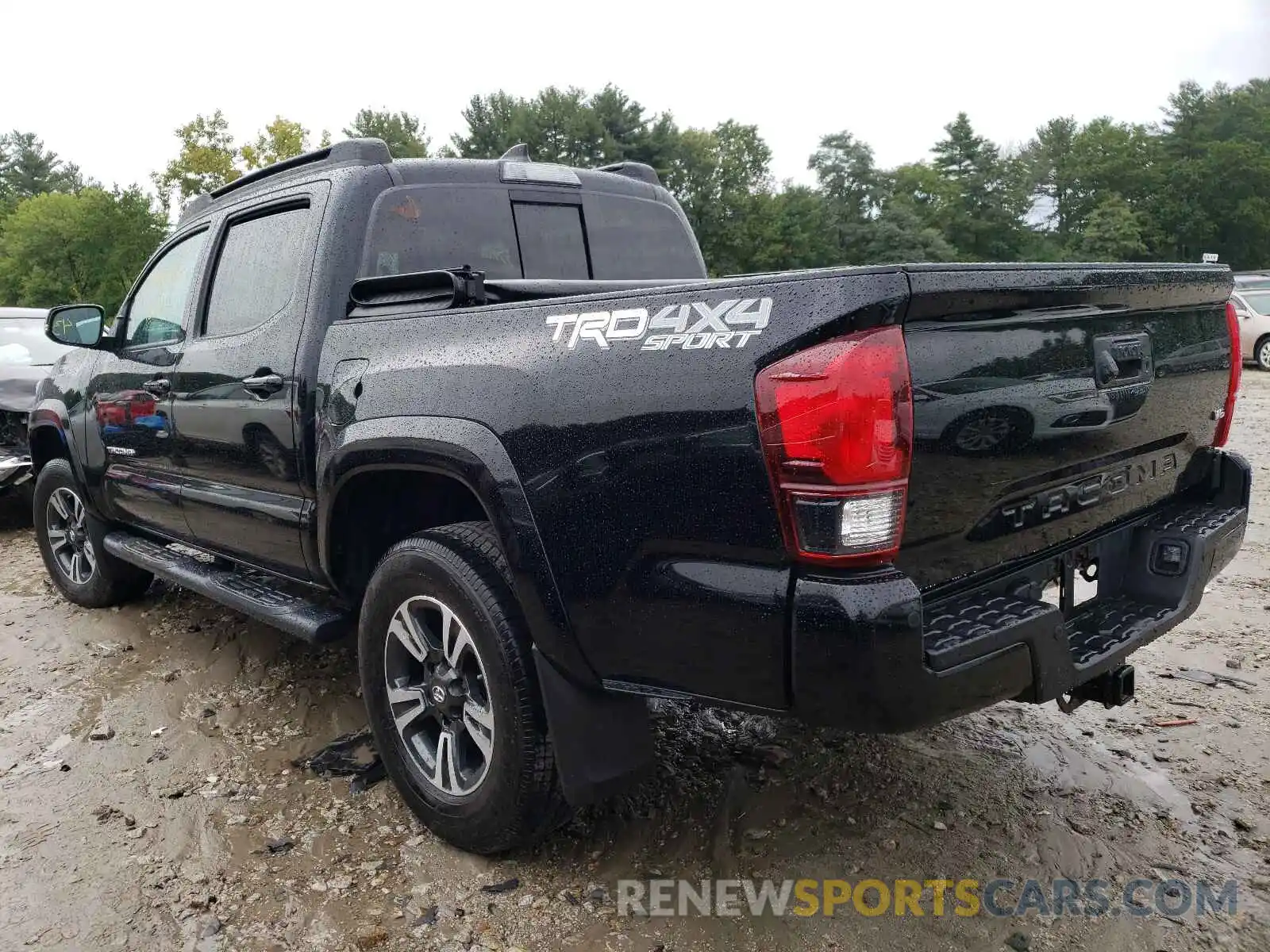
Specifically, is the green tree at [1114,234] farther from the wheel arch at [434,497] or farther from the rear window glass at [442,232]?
the wheel arch at [434,497]

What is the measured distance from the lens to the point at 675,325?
213cm

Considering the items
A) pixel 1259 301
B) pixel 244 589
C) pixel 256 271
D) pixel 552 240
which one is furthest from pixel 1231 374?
pixel 1259 301

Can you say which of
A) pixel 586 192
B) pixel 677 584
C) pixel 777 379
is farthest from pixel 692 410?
pixel 586 192

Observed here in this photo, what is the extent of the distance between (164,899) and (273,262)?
2149 mm

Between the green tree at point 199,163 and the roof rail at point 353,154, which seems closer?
the roof rail at point 353,154

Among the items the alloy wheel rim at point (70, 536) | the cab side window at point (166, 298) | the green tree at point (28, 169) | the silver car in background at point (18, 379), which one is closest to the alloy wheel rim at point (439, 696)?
the cab side window at point (166, 298)

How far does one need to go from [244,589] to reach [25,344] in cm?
619

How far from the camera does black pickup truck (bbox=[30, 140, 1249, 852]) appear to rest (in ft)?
6.42

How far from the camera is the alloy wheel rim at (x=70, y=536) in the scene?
5273 millimetres

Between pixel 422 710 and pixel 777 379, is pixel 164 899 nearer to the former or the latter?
pixel 422 710

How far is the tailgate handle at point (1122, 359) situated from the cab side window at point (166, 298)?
11.3 feet

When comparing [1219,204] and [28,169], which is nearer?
[1219,204]

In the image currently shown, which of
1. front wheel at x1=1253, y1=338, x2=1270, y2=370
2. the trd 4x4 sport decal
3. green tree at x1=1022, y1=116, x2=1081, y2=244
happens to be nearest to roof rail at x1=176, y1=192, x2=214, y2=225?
the trd 4x4 sport decal

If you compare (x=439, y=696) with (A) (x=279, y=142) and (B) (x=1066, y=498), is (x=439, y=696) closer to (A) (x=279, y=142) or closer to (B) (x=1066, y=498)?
(B) (x=1066, y=498)
